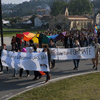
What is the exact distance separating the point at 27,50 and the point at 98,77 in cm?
369

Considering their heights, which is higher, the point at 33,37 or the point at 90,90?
the point at 33,37

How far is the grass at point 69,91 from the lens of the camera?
649 centimetres

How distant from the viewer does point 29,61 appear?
28.1 ft

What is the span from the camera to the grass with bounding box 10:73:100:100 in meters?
6.49

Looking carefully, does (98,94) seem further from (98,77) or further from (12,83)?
(12,83)

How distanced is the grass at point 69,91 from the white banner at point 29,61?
0.99 metres

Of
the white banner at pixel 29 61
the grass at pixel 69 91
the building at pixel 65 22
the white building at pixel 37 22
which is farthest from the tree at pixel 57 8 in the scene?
the grass at pixel 69 91

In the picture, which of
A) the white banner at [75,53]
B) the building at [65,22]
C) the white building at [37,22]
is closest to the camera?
the white banner at [75,53]

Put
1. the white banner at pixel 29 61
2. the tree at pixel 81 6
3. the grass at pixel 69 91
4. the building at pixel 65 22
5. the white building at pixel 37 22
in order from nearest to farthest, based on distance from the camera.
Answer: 1. the grass at pixel 69 91
2. the white banner at pixel 29 61
3. the building at pixel 65 22
4. the white building at pixel 37 22
5. the tree at pixel 81 6

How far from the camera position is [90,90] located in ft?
23.2

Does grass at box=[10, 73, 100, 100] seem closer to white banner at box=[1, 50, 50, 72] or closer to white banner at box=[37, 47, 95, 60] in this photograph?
white banner at box=[1, 50, 50, 72]

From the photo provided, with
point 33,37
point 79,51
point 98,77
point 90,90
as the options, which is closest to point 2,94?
point 90,90

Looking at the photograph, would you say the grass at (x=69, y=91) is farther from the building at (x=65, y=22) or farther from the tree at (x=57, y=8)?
the tree at (x=57, y=8)

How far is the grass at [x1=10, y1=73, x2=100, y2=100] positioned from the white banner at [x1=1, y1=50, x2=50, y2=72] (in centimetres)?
99
